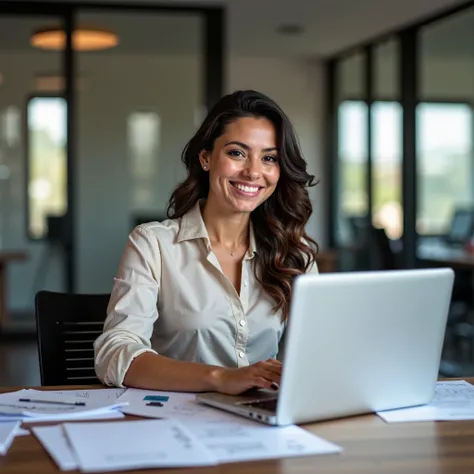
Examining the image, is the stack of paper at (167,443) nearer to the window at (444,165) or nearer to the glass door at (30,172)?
the glass door at (30,172)

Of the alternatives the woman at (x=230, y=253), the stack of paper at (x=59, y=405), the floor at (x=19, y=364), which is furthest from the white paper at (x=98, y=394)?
the floor at (x=19, y=364)

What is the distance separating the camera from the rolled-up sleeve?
1963 millimetres

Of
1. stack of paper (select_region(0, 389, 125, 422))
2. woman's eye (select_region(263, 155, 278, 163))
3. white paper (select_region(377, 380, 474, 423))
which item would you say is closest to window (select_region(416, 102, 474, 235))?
woman's eye (select_region(263, 155, 278, 163))

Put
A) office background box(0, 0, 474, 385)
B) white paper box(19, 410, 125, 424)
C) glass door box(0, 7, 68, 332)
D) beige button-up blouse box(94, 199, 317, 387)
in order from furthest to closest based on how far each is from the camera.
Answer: glass door box(0, 7, 68, 332) < office background box(0, 0, 474, 385) < beige button-up blouse box(94, 199, 317, 387) < white paper box(19, 410, 125, 424)

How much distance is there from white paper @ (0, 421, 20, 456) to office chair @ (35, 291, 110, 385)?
726 mm

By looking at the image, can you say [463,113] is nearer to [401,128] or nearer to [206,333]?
[401,128]

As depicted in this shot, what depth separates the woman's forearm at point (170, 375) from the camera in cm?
182

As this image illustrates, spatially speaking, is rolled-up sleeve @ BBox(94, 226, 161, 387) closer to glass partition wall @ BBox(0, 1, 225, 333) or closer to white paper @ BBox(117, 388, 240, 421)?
white paper @ BBox(117, 388, 240, 421)

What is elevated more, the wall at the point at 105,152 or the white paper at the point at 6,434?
the wall at the point at 105,152

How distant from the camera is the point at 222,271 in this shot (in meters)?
2.34

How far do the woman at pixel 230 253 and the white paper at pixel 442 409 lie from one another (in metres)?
0.55

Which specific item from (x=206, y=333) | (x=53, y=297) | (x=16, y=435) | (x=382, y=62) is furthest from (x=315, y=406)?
(x=382, y=62)

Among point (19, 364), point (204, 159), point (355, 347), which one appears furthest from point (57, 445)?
point (19, 364)

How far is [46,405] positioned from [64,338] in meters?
0.64
